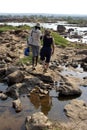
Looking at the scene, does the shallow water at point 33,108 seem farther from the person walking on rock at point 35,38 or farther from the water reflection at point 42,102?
the person walking on rock at point 35,38

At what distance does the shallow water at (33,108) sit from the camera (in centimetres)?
950

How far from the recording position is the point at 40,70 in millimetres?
15266

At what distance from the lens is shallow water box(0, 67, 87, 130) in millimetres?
9498

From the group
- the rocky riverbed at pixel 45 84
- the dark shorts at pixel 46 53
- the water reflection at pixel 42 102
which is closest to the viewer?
the rocky riverbed at pixel 45 84

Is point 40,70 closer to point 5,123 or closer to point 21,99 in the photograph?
point 21,99

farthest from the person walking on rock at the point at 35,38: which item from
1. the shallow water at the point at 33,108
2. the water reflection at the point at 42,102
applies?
the water reflection at the point at 42,102

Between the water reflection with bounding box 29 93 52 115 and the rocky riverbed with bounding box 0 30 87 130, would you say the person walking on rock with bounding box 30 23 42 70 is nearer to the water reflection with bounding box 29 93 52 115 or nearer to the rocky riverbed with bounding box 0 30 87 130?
the rocky riverbed with bounding box 0 30 87 130

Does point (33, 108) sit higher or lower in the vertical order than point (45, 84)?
higher

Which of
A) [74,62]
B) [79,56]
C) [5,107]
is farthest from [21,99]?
[79,56]

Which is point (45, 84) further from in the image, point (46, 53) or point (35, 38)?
point (35, 38)

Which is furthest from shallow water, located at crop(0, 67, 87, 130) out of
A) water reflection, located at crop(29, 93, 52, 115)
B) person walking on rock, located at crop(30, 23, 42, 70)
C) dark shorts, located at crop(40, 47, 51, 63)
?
person walking on rock, located at crop(30, 23, 42, 70)

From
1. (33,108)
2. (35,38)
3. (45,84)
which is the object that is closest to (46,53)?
(35,38)

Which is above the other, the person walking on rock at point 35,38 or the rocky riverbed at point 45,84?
the person walking on rock at point 35,38

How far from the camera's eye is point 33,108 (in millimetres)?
10828
